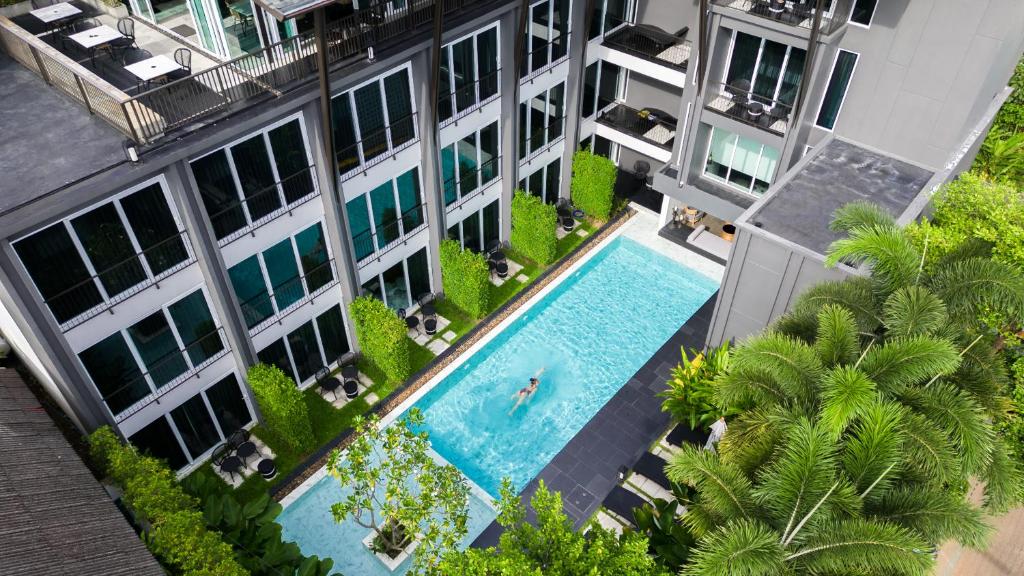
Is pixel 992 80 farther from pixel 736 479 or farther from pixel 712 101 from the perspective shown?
pixel 736 479

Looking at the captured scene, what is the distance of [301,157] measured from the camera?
2023 cm

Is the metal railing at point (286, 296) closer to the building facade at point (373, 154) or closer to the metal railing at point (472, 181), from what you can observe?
the building facade at point (373, 154)

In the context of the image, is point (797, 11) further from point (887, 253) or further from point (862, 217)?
point (887, 253)

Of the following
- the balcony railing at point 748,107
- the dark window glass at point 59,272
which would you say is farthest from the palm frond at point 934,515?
the dark window glass at point 59,272

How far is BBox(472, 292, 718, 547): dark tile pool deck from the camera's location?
22.0 meters

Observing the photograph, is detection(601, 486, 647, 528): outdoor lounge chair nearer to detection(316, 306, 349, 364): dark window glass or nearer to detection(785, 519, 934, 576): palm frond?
detection(785, 519, 934, 576): palm frond

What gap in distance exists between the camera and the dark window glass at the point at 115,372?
18.0 meters

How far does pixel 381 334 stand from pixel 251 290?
4.44 metres

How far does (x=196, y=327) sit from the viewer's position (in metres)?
20.1

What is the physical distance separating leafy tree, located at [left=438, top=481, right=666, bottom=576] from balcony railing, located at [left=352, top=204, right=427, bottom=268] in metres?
11.7

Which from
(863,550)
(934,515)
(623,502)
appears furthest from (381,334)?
(934,515)

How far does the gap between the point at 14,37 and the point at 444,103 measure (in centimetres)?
1199

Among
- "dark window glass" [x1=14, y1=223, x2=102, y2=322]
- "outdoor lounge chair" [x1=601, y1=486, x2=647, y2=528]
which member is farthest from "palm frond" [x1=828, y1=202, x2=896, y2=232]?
"dark window glass" [x1=14, y1=223, x2=102, y2=322]

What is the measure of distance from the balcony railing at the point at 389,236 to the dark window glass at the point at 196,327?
5.23 metres
